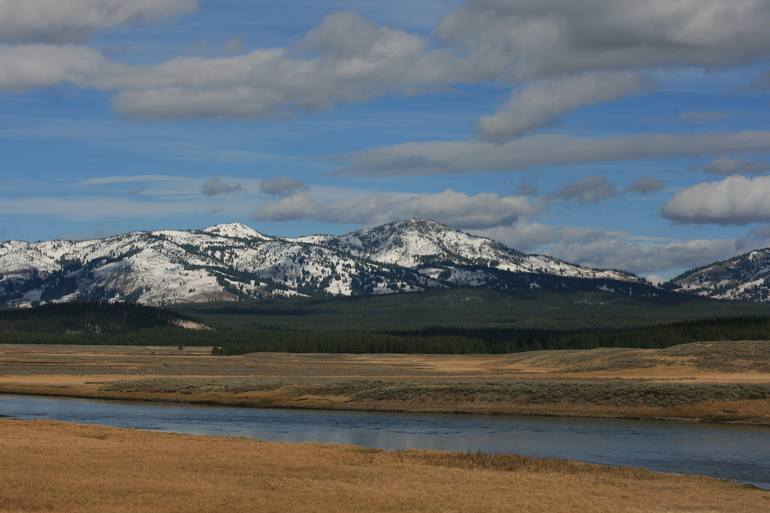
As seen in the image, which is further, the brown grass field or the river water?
the brown grass field

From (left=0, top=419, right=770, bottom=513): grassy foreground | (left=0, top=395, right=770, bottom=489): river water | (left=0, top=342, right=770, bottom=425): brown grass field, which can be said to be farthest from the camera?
(left=0, top=342, right=770, bottom=425): brown grass field

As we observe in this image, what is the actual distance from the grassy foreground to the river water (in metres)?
8.49

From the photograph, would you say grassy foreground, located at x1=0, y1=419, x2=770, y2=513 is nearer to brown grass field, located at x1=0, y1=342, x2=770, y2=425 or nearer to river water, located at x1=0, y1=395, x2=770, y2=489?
river water, located at x1=0, y1=395, x2=770, y2=489

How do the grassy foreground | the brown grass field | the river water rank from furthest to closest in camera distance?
the brown grass field → the river water → the grassy foreground

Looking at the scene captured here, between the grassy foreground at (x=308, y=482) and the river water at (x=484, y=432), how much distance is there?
334 inches

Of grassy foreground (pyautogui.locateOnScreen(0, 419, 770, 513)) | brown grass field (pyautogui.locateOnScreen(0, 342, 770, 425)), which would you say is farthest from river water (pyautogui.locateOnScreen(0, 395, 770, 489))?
grassy foreground (pyautogui.locateOnScreen(0, 419, 770, 513))

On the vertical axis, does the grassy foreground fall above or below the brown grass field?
below

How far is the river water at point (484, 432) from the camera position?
64.0m

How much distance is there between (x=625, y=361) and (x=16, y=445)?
375 ft

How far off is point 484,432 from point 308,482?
34.5 m

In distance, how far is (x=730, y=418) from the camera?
90125mm

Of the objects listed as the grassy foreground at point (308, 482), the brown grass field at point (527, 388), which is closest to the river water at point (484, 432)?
the brown grass field at point (527, 388)

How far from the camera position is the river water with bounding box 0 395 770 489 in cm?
6400

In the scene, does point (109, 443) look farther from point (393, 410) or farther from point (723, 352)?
point (723, 352)
